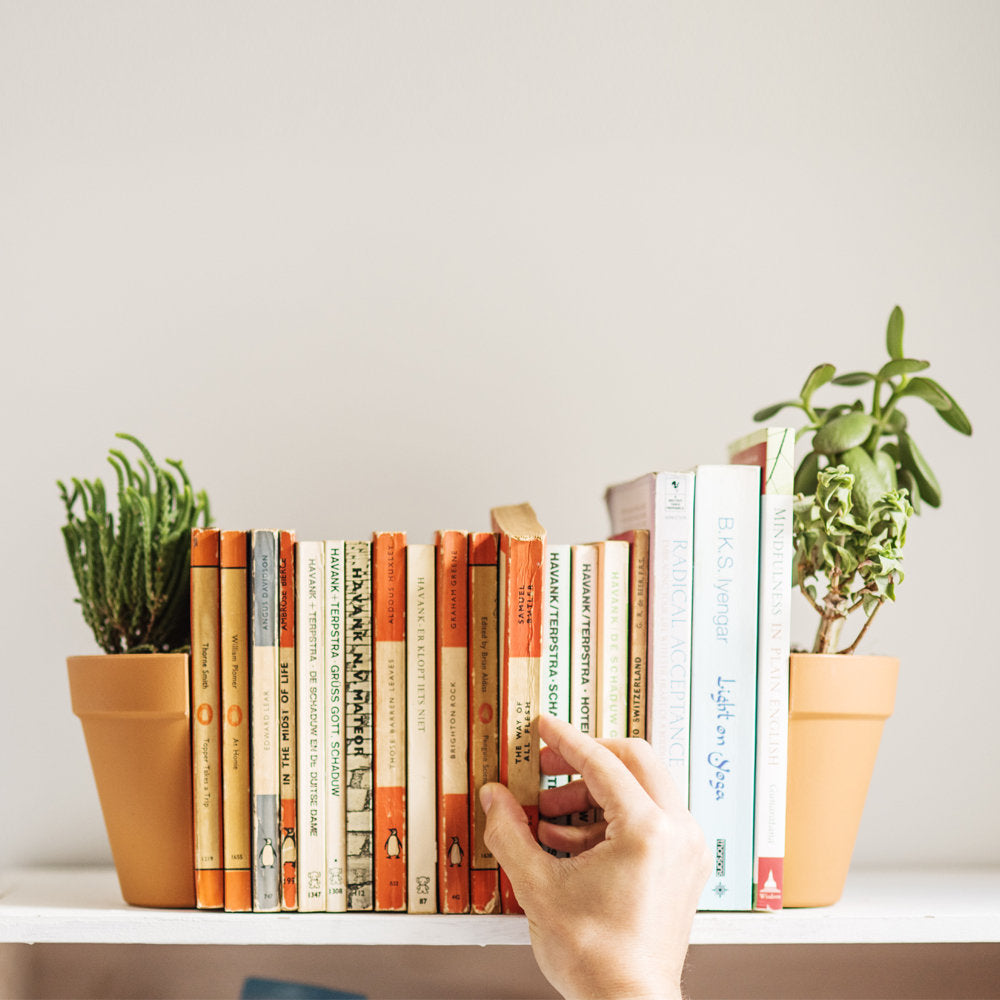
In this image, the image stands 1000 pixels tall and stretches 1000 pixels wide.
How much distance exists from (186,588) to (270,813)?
0.63ft

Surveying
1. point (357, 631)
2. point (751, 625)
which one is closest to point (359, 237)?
point (357, 631)

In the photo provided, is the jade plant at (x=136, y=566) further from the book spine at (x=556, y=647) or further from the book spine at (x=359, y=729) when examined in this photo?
the book spine at (x=556, y=647)

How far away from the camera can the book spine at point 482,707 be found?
66 centimetres

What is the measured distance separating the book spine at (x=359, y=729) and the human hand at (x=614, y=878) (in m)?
0.10

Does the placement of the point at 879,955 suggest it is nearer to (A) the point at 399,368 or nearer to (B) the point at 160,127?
(A) the point at 399,368

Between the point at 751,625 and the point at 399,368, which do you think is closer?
the point at 751,625

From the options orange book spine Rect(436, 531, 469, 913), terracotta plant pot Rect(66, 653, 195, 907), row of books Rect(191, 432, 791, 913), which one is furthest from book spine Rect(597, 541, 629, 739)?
terracotta plant pot Rect(66, 653, 195, 907)

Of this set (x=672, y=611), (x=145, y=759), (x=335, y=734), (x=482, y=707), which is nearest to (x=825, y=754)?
(x=672, y=611)

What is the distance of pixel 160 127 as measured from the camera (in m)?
0.94

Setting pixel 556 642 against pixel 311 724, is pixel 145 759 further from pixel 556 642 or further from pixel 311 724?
pixel 556 642

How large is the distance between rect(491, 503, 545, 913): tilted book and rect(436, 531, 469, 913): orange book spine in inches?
1.3

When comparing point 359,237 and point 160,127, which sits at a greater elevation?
point 160,127

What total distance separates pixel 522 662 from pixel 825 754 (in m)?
0.26

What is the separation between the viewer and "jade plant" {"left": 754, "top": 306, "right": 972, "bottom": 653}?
696 millimetres
